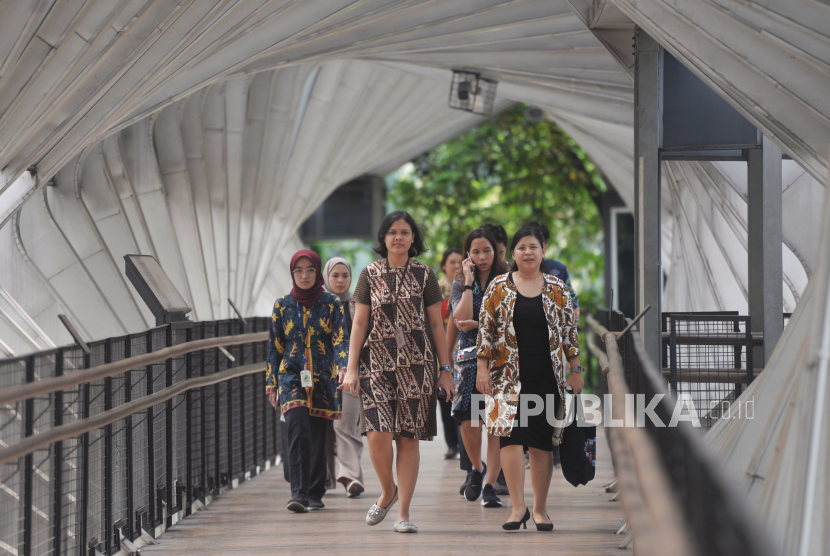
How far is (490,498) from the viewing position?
518 centimetres

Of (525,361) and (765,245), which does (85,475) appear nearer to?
(525,361)

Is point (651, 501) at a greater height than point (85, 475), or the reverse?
point (651, 501)

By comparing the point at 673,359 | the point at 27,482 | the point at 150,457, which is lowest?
the point at 150,457

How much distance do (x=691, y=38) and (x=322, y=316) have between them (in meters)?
2.59

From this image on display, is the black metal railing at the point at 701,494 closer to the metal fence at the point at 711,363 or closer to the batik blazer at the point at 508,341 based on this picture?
the batik blazer at the point at 508,341

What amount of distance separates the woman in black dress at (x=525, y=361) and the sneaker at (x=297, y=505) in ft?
4.42

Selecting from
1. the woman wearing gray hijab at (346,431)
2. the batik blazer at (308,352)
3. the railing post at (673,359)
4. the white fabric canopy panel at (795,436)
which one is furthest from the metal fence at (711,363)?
the woman wearing gray hijab at (346,431)

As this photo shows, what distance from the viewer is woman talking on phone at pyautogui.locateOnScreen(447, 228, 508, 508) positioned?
516 centimetres

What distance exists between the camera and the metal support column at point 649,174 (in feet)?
18.2

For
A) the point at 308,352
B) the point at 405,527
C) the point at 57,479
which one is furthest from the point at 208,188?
the point at 57,479

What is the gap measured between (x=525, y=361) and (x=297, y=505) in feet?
5.61

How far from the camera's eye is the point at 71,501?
11.7 ft

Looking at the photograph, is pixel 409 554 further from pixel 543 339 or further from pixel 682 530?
pixel 682 530

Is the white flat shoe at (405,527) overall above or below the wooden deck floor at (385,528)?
above
